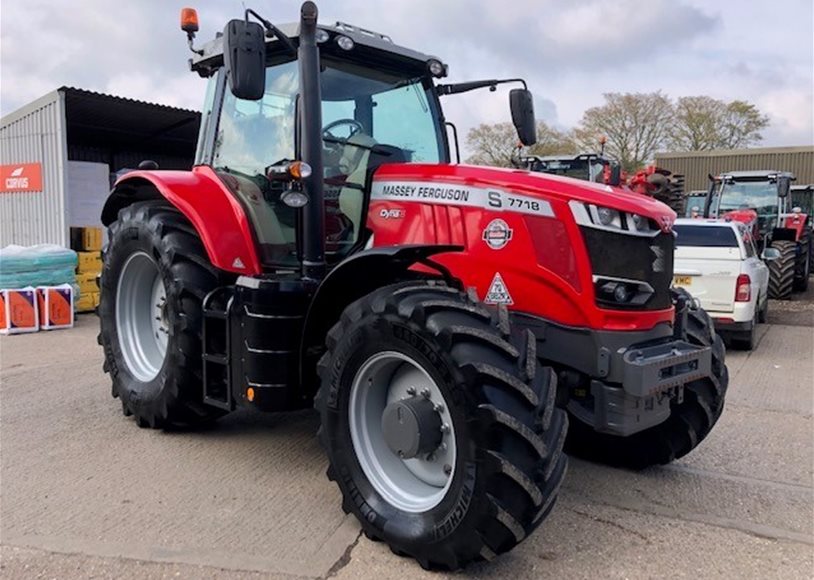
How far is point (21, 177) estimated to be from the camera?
1105 cm

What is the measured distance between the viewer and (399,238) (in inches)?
148

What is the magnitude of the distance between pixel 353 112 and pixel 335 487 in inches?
84.6

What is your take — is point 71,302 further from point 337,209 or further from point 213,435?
point 337,209

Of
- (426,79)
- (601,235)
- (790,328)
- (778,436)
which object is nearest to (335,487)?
(601,235)

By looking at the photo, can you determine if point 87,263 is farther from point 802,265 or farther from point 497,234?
point 802,265

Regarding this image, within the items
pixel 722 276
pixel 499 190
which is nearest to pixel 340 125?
pixel 499 190

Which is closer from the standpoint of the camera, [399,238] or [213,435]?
[399,238]

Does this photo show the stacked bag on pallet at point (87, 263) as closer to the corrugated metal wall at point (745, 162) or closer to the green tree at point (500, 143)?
the green tree at point (500, 143)

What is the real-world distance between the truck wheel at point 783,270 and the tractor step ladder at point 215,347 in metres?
12.2

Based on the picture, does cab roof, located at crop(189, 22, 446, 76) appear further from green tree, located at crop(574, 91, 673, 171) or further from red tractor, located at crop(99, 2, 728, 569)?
green tree, located at crop(574, 91, 673, 171)

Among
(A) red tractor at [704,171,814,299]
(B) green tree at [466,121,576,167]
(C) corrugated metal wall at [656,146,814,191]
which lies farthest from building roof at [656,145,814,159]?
(A) red tractor at [704,171,814,299]

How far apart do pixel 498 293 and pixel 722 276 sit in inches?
233

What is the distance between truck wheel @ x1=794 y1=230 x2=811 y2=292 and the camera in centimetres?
1460

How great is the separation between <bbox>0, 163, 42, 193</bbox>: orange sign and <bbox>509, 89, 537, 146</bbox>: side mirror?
8.89 metres
